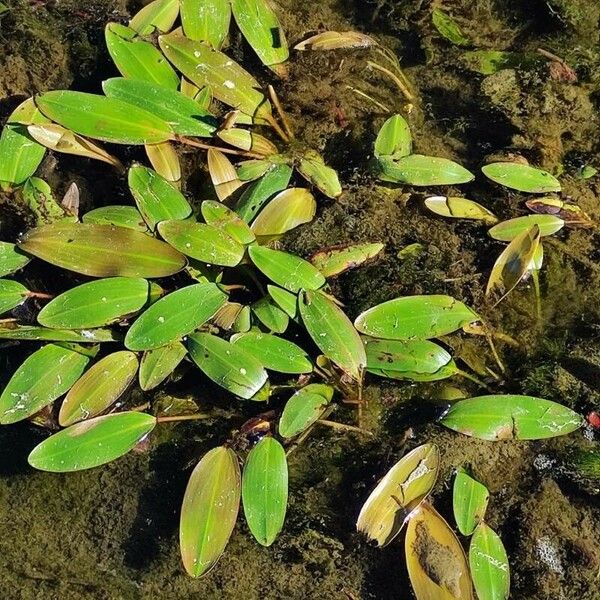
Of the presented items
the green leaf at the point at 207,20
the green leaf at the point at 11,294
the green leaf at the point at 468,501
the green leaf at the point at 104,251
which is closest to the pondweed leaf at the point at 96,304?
the green leaf at the point at 104,251

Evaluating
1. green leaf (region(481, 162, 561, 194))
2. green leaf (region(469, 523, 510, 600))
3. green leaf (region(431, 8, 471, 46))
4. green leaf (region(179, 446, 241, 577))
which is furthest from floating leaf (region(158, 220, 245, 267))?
green leaf (region(431, 8, 471, 46))

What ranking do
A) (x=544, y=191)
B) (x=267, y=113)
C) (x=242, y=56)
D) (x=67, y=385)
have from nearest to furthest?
(x=67, y=385) < (x=544, y=191) < (x=267, y=113) < (x=242, y=56)

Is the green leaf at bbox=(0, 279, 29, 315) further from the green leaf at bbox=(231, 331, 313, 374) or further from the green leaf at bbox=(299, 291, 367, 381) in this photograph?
the green leaf at bbox=(299, 291, 367, 381)

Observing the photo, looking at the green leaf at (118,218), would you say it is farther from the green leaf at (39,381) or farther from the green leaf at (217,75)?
the green leaf at (217,75)

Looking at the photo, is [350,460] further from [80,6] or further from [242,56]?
[80,6]

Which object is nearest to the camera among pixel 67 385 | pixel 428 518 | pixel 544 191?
pixel 428 518

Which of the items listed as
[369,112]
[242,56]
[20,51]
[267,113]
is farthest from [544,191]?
[20,51]

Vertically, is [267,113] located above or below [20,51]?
below

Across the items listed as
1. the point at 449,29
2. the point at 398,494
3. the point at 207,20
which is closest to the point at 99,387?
the point at 398,494
